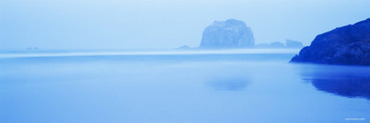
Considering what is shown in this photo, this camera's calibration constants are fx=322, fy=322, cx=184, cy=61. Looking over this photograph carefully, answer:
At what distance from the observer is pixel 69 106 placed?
664cm

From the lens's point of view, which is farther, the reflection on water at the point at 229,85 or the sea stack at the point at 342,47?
the sea stack at the point at 342,47

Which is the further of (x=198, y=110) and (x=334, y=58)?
(x=334, y=58)

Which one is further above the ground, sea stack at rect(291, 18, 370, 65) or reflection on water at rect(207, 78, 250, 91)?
sea stack at rect(291, 18, 370, 65)

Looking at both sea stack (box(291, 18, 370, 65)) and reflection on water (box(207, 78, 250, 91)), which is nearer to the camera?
reflection on water (box(207, 78, 250, 91))

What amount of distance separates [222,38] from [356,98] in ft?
182

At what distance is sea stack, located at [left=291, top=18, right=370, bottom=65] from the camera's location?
1605cm

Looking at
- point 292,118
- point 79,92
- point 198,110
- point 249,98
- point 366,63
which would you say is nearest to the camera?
point 292,118

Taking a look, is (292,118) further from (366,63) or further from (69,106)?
(366,63)

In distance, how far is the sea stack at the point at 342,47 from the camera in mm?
16047

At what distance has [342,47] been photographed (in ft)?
55.5

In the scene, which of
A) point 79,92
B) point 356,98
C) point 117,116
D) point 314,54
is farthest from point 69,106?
point 314,54

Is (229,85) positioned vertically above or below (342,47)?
below

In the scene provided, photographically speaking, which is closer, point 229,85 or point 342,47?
point 229,85

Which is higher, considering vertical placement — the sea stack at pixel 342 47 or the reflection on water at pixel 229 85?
the sea stack at pixel 342 47
